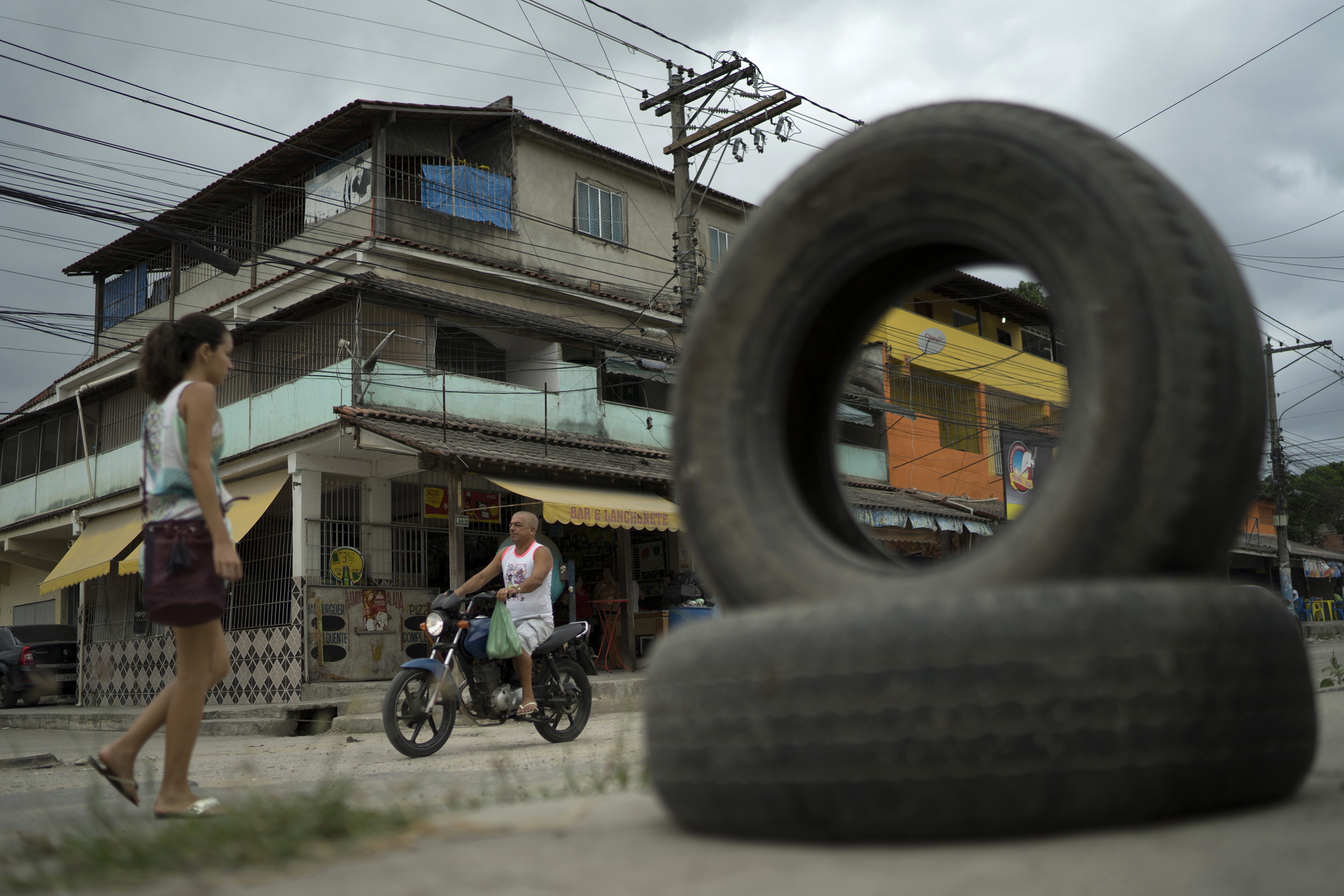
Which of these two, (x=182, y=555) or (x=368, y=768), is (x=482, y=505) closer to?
(x=368, y=768)

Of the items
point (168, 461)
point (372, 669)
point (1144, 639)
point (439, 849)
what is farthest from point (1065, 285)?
point (372, 669)

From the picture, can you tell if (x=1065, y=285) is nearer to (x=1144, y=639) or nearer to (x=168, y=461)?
(x=1144, y=639)

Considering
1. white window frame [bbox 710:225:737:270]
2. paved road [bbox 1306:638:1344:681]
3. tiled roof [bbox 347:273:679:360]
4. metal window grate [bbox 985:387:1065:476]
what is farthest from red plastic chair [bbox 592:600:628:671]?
metal window grate [bbox 985:387:1065:476]

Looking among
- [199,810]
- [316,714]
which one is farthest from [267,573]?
[199,810]

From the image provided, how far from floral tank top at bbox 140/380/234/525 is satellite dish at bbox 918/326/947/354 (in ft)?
78.7

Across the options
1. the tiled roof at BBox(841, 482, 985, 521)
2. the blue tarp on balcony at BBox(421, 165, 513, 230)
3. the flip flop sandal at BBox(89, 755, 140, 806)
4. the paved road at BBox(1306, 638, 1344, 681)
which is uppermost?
the blue tarp on balcony at BBox(421, 165, 513, 230)

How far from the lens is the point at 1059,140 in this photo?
7.68ft

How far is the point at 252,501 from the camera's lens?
1625 cm

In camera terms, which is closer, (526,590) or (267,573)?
(526,590)

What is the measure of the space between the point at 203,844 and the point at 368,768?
453 centimetres

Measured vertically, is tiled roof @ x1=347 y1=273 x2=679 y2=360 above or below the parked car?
above

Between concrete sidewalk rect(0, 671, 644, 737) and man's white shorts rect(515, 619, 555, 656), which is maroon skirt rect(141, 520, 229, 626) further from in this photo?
concrete sidewalk rect(0, 671, 644, 737)

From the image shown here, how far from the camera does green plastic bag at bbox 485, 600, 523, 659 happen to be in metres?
7.38

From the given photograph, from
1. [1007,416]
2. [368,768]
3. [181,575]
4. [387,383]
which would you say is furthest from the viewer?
[1007,416]
